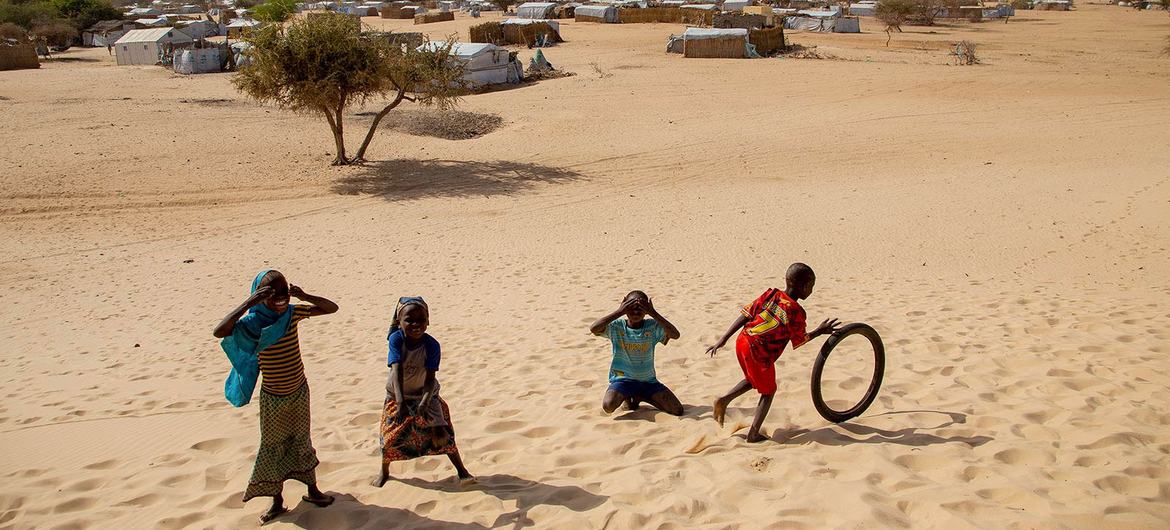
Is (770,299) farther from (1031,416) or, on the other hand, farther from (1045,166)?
(1045,166)

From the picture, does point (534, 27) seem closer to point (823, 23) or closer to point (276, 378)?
point (823, 23)

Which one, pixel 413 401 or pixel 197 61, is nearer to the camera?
pixel 413 401

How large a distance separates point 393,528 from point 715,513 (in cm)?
180

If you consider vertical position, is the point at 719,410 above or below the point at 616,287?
above

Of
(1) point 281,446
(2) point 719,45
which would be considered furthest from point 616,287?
(2) point 719,45

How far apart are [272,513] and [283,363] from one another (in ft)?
2.91

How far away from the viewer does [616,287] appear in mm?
10586

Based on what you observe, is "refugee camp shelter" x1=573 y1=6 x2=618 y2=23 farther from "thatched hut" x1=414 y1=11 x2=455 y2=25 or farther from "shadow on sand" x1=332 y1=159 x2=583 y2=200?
"shadow on sand" x1=332 y1=159 x2=583 y2=200

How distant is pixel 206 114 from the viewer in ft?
79.5

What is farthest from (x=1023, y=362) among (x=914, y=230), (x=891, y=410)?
(x=914, y=230)

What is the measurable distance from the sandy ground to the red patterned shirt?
25.6 inches

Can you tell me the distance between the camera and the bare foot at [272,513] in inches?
181

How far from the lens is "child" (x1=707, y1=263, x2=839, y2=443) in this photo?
5.11 m

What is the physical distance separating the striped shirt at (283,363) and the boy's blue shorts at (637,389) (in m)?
2.40
